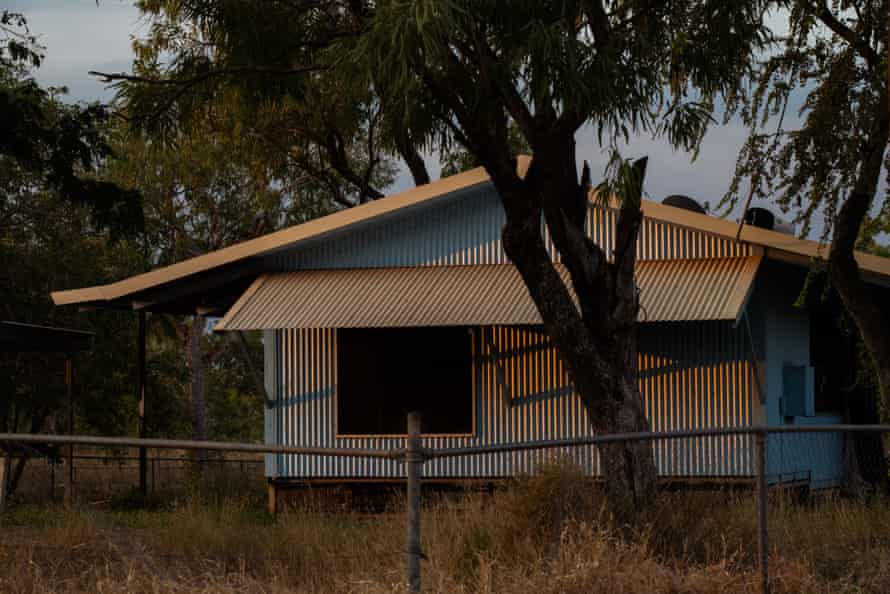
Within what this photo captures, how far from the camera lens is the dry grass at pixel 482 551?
8625 millimetres

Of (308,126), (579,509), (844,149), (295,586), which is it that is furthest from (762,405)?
(308,126)

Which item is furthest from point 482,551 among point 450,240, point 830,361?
point 830,361

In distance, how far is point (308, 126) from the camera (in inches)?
1164

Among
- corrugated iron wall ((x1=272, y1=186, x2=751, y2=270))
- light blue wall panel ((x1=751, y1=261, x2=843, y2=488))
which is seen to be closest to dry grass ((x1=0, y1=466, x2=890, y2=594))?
light blue wall panel ((x1=751, y1=261, x2=843, y2=488))

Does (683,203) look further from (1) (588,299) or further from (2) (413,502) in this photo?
(2) (413,502)

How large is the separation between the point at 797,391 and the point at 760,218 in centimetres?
266

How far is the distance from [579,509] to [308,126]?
67.4ft

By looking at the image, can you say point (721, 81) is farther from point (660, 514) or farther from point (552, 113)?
point (660, 514)

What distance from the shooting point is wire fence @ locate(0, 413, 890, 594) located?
751 centimetres

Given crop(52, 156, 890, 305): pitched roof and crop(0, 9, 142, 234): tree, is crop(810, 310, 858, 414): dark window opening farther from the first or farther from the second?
crop(0, 9, 142, 234): tree

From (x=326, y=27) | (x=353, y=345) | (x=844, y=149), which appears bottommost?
(x=353, y=345)

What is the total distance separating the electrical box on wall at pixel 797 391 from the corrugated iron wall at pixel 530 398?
1.03m

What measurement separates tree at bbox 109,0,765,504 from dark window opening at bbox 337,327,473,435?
15.8ft

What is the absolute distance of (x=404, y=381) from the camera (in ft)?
62.0
